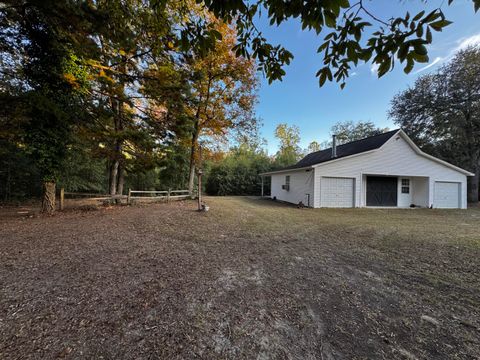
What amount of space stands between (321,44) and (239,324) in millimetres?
2804

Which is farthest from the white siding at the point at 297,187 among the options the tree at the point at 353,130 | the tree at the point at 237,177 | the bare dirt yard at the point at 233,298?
the tree at the point at 353,130

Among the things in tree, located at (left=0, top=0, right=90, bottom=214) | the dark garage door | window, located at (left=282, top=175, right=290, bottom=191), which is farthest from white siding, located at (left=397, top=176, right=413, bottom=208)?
tree, located at (left=0, top=0, right=90, bottom=214)

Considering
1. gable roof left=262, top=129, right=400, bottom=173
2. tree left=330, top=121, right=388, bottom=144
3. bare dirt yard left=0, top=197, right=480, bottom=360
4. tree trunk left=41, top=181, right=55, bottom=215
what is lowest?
bare dirt yard left=0, top=197, right=480, bottom=360

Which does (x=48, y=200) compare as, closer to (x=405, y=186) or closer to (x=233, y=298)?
(x=233, y=298)

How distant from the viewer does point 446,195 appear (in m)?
13.7

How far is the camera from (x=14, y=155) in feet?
36.3

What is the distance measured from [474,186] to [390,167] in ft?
39.8

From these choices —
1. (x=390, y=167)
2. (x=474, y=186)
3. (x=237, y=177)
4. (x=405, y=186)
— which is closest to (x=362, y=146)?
(x=390, y=167)

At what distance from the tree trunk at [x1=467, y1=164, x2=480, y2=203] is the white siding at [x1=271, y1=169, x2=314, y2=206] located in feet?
55.5

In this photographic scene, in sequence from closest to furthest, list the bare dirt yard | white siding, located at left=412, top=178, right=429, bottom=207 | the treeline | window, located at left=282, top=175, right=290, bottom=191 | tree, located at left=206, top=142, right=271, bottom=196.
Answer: the bare dirt yard
the treeline
white siding, located at left=412, top=178, right=429, bottom=207
window, located at left=282, top=175, right=290, bottom=191
tree, located at left=206, top=142, right=271, bottom=196

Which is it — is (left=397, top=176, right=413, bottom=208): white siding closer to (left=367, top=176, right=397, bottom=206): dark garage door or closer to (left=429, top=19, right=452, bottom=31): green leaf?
(left=367, top=176, right=397, bottom=206): dark garage door

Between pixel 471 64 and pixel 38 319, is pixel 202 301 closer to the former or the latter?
pixel 38 319

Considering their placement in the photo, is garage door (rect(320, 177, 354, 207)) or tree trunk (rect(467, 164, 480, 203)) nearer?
garage door (rect(320, 177, 354, 207))

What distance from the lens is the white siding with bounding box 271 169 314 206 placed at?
493 inches
